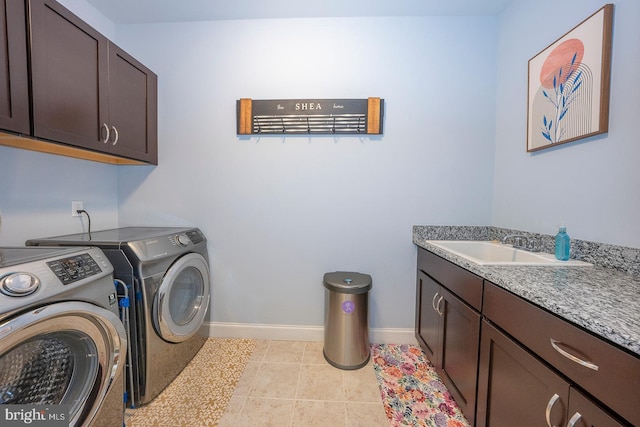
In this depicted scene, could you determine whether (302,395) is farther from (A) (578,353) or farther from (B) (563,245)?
(B) (563,245)

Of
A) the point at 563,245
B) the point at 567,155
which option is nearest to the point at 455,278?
the point at 563,245

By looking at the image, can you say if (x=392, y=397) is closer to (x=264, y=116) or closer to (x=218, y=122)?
(x=264, y=116)

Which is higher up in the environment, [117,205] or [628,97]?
[628,97]

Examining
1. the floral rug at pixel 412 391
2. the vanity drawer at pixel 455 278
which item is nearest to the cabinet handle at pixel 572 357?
the vanity drawer at pixel 455 278

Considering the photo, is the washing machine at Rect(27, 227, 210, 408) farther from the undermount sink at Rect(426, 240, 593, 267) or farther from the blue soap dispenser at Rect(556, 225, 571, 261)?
the blue soap dispenser at Rect(556, 225, 571, 261)

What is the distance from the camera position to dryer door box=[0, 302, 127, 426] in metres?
0.77

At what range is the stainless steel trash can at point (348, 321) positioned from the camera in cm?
157

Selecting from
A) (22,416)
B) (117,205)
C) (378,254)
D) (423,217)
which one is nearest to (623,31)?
(423,217)

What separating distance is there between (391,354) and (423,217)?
43.2 inches

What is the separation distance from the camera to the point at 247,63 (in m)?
1.82

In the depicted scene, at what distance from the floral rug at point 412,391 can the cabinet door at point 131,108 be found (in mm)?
2328

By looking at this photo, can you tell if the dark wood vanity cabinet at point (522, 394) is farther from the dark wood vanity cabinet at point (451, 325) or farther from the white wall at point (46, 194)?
the white wall at point (46, 194)

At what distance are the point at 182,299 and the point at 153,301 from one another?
1.09ft

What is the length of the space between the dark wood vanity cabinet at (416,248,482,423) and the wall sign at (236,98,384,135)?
1108mm
